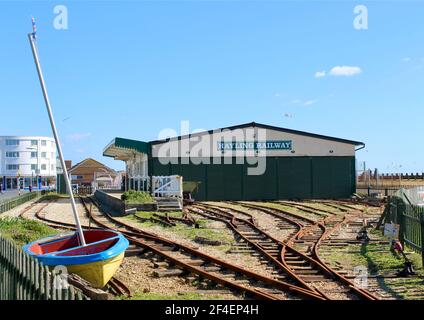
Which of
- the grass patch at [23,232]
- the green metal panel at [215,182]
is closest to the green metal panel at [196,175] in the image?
the green metal panel at [215,182]

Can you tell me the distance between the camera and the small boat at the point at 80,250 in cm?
838

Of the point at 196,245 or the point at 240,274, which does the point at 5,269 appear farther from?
the point at 196,245

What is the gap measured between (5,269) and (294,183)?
32494 mm

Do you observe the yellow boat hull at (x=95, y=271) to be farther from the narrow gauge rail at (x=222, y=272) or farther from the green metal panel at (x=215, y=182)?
the green metal panel at (x=215, y=182)

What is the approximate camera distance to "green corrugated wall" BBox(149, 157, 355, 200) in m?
37.7

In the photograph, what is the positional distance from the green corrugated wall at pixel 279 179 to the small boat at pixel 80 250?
26.3 metres

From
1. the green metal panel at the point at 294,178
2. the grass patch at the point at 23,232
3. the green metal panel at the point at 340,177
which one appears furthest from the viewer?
the green metal panel at the point at 340,177

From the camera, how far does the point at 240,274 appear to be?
1045 centimetres

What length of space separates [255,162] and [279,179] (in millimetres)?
2308

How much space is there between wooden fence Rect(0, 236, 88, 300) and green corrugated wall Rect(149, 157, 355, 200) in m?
29.3

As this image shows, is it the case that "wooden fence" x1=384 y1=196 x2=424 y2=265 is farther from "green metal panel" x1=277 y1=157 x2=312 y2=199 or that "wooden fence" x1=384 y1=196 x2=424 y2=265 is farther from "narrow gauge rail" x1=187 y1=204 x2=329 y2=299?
"green metal panel" x1=277 y1=157 x2=312 y2=199

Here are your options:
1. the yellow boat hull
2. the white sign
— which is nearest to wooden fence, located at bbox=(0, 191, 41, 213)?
the yellow boat hull

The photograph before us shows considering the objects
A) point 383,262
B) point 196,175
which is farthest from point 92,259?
point 196,175
